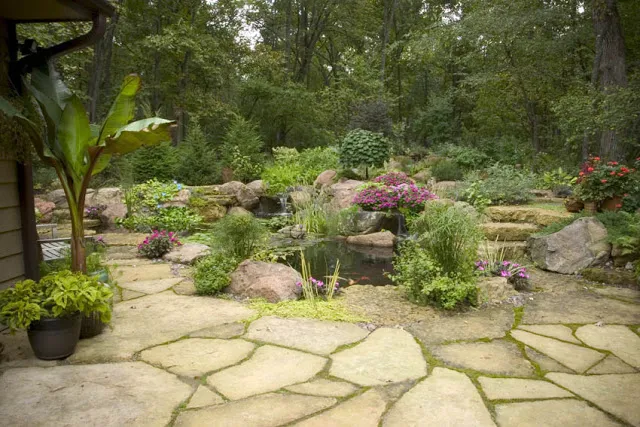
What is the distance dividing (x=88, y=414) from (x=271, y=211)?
8693 mm

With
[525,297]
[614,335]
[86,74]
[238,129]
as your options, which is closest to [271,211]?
[238,129]

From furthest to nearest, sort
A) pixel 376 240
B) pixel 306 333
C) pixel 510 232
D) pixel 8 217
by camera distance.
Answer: pixel 376 240, pixel 510 232, pixel 8 217, pixel 306 333

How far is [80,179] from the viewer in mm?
3094

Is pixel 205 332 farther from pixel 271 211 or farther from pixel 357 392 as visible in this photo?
pixel 271 211

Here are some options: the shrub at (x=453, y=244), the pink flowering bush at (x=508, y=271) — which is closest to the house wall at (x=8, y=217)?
the shrub at (x=453, y=244)

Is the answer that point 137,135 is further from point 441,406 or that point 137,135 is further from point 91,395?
point 441,406

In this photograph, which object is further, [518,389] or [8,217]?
[8,217]

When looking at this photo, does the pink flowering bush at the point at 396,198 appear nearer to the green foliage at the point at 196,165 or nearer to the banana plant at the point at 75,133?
the green foliage at the point at 196,165

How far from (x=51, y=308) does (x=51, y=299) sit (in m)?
0.10

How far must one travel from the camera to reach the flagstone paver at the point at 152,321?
2.87m

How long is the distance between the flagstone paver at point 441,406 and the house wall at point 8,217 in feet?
9.87

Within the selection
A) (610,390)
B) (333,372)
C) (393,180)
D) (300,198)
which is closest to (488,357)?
(610,390)

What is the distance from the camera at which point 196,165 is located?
428 inches

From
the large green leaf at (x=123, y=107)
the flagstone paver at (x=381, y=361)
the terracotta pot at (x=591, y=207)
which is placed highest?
the large green leaf at (x=123, y=107)
